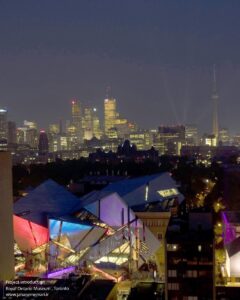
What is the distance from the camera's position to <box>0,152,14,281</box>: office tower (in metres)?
18.0

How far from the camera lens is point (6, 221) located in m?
18.3

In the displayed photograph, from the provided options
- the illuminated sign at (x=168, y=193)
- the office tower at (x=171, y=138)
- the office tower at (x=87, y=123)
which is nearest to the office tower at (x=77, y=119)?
the office tower at (x=87, y=123)

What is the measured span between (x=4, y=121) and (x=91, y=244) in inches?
2795

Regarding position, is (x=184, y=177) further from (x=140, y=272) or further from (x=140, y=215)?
(x=140, y=272)

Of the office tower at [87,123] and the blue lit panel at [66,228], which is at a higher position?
the office tower at [87,123]

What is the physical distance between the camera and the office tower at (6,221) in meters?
18.0

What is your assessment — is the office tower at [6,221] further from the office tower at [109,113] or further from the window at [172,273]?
the office tower at [109,113]

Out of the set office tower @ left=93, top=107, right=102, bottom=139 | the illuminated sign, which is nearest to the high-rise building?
office tower @ left=93, top=107, right=102, bottom=139

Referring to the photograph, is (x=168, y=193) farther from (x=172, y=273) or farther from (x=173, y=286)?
(x=173, y=286)

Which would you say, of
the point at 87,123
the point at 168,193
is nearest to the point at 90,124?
the point at 87,123

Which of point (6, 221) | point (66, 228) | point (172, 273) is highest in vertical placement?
point (6, 221)

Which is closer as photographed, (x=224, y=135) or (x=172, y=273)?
(x=172, y=273)

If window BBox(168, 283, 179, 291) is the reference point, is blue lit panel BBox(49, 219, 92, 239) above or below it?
above

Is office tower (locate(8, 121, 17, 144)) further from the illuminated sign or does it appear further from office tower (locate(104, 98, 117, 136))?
the illuminated sign
